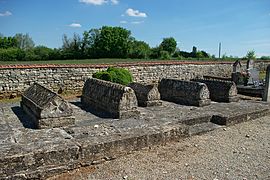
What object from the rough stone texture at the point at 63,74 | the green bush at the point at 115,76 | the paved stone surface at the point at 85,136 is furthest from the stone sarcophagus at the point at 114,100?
the rough stone texture at the point at 63,74

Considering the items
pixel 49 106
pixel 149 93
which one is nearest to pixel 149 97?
pixel 149 93

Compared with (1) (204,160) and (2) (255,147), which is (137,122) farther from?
(2) (255,147)

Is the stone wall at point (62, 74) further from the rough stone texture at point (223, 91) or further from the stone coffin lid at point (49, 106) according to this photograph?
the rough stone texture at point (223, 91)

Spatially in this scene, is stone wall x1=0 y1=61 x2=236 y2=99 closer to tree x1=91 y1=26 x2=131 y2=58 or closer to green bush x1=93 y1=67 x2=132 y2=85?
green bush x1=93 y1=67 x2=132 y2=85

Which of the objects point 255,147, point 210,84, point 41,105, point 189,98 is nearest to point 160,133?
point 255,147

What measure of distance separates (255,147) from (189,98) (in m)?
3.53

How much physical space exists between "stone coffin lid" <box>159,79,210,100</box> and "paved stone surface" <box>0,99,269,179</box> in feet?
3.40

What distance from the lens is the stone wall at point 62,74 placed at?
11.3m

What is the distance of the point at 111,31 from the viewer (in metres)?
49.5

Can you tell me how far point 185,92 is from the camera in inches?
367

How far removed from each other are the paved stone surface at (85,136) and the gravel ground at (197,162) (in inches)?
7.5

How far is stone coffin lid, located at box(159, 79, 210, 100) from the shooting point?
29.2 ft

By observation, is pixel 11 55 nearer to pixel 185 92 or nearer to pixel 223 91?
pixel 185 92

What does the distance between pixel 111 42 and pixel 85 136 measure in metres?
43.4
